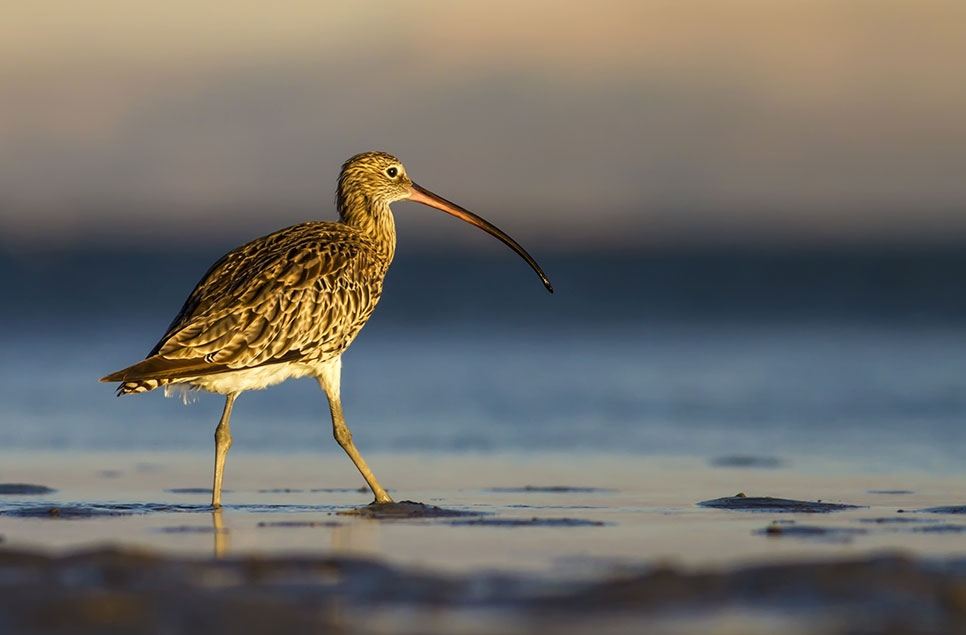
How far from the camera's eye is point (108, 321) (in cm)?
2955

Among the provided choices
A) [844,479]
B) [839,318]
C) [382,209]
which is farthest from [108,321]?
[844,479]

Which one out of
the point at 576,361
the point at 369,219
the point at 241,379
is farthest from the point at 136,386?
the point at 576,361

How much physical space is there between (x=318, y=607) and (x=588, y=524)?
10.5 feet

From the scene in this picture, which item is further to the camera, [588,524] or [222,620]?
[588,524]

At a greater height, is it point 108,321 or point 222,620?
point 108,321

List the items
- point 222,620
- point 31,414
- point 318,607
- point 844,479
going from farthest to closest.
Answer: point 31,414 → point 844,479 → point 318,607 → point 222,620

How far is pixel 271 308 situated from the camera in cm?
1052

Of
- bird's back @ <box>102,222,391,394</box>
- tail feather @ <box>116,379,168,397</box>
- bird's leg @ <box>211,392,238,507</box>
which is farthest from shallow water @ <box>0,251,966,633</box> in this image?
bird's back @ <box>102,222,391,394</box>

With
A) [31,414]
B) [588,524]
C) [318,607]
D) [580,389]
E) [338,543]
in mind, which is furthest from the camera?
[580,389]

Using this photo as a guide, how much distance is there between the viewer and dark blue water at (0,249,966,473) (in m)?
14.3

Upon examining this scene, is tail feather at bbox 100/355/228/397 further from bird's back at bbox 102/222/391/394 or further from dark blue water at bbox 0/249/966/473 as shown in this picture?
dark blue water at bbox 0/249/966/473

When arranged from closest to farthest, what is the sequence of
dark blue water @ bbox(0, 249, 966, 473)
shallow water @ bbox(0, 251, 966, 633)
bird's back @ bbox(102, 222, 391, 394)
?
shallow water @ bbox(0, 251, 966, 633)
bird's back @ bbox(102, 222, 391, 394)
dark blue water @ bbox(0, 249, 966, 473)

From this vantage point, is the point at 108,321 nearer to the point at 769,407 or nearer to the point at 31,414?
the point at 31,414

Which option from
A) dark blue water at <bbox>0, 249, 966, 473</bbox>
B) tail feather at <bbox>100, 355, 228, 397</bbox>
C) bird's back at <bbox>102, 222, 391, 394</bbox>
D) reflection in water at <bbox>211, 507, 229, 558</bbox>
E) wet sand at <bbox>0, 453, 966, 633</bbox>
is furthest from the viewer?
dark blue water at <bbox>0, 249, 966, 473</bbox>
